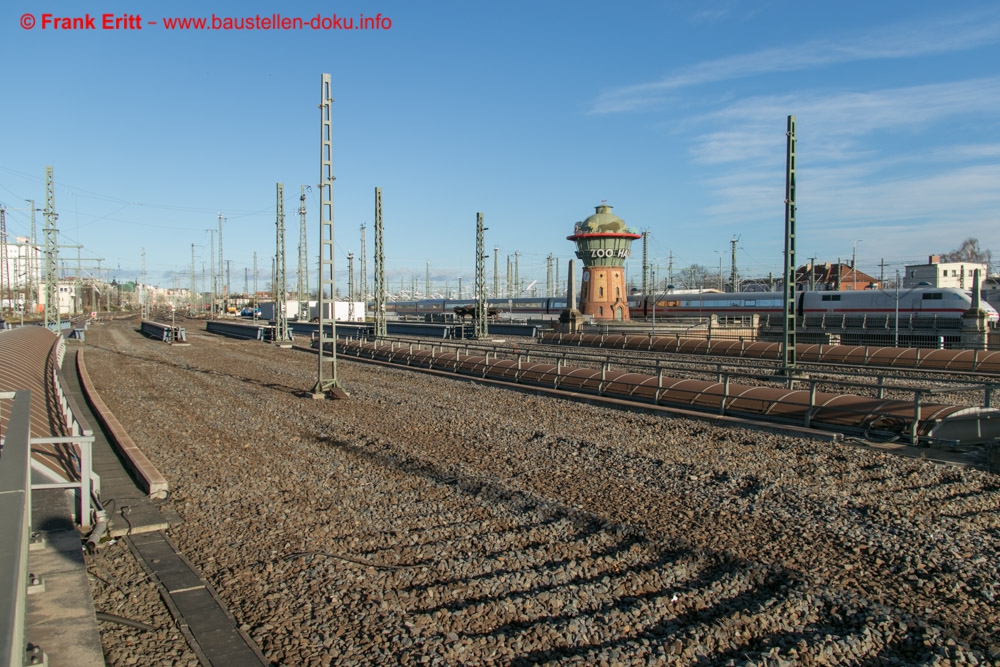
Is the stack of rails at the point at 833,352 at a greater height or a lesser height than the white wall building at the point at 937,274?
lesser

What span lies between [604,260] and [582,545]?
50094mm

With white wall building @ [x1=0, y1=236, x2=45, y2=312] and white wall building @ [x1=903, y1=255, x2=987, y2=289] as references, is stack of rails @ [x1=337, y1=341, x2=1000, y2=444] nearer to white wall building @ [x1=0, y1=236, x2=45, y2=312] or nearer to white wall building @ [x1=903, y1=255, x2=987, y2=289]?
white wall building @ [x1=0, y1=236, x2=45, y2=312]

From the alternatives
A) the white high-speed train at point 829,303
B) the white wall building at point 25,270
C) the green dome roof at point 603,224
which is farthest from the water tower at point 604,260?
the white wall building at point 25,270

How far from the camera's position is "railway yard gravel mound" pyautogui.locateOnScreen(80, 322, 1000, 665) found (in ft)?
19.6

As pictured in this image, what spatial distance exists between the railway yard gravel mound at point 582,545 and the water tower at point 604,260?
4194 cm

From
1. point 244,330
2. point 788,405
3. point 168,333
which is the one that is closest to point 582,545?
point 788,405

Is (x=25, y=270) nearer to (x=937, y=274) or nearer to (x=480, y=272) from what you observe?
(x=480, y=272)

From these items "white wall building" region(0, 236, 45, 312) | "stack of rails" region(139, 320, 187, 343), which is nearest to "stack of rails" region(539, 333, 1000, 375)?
"stack of rails" region(139, 320, 187, 343)

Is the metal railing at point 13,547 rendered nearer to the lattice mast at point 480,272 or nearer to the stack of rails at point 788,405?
the stack of rails at point 788,405

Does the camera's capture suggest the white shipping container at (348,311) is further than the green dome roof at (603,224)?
Yes

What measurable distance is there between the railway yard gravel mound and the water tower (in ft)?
138

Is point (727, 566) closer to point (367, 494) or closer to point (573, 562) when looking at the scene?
point (573, 562)

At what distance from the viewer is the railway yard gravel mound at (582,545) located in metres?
5.98

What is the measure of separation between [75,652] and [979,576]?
26.9ft
